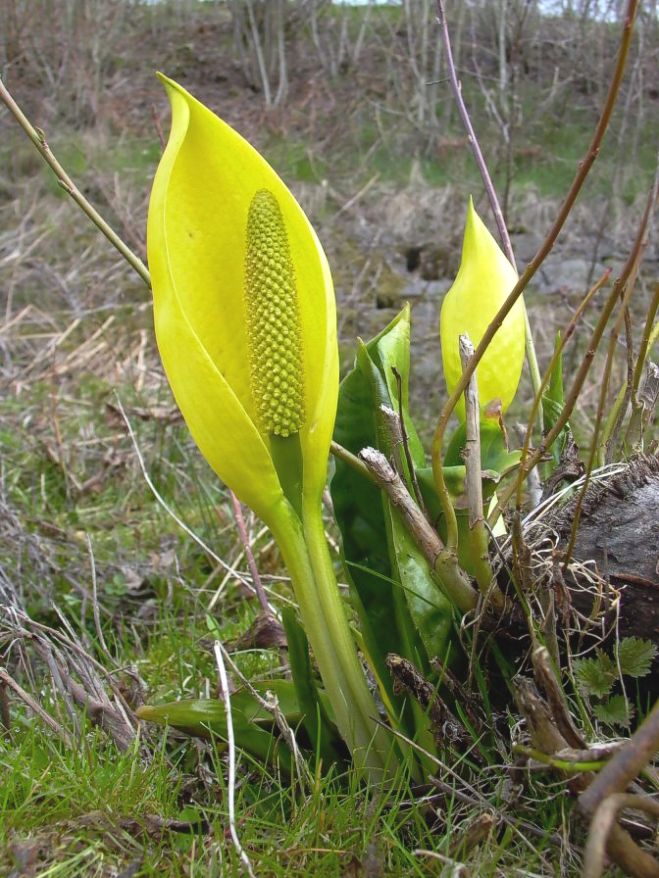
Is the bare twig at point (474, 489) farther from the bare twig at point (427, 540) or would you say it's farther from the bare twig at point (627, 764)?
the bare twig at point (627, 764)

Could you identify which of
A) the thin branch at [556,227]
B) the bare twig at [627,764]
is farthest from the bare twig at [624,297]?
the bare twig at [627,764]

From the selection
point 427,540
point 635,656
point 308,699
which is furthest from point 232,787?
point 635,656

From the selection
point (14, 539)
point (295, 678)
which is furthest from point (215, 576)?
point (295, 678)

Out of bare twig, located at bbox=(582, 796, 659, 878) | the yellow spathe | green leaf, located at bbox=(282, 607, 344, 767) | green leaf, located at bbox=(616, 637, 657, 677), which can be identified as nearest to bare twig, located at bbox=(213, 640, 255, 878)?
green leaf, located at bbox=(282, 607, 344, 767)

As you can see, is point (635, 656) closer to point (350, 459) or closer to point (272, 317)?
point (350, 459)

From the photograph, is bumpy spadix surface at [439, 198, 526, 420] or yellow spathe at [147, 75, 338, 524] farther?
bumpy spadix surface at [439, 198, 526, 420]

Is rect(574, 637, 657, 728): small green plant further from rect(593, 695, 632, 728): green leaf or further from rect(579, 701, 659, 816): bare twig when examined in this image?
rect(579, 701, 659, 816): bare twig
